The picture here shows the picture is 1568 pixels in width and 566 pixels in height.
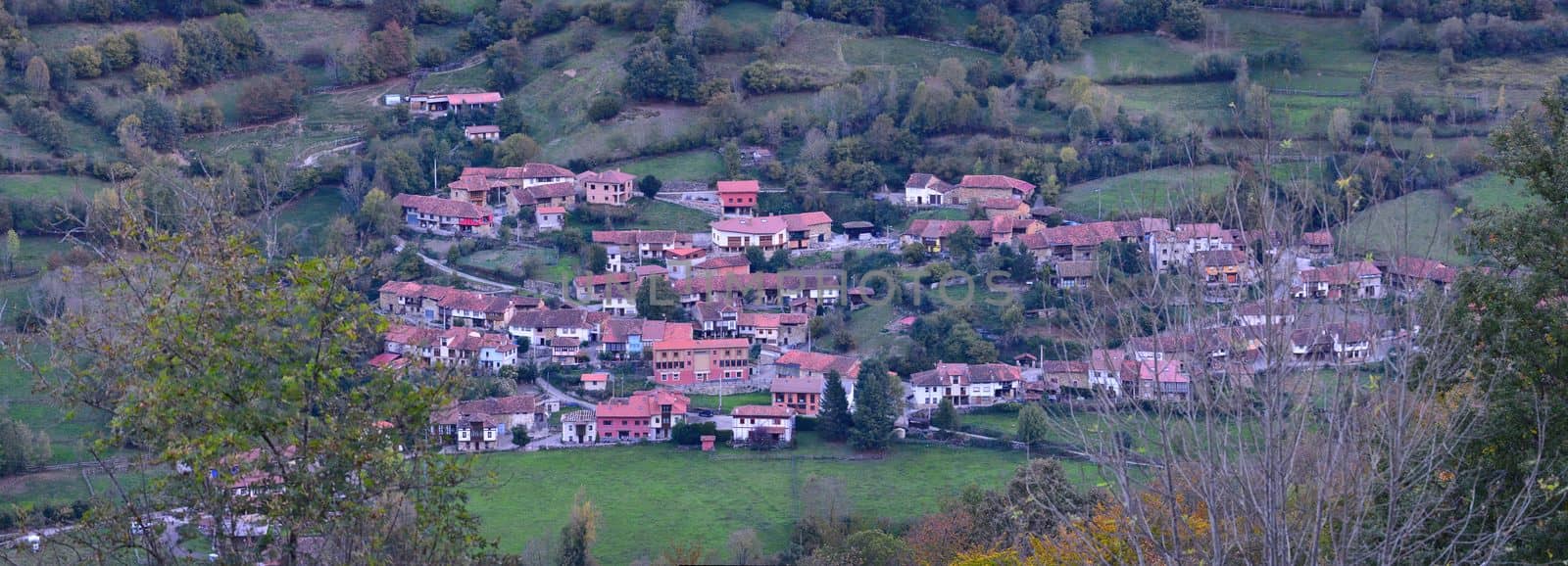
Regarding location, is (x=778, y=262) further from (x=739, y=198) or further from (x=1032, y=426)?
(x=1032, y=426)

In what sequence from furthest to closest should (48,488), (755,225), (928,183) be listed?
(928,183) → (755,225) → (48,488)

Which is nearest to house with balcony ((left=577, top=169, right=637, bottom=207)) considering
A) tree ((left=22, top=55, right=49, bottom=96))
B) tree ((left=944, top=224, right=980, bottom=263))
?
tree ((left=944, top=224, right=980, bottom=263))

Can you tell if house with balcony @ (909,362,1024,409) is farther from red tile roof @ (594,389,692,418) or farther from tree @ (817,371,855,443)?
red tile roof @ (594,389,692,418)

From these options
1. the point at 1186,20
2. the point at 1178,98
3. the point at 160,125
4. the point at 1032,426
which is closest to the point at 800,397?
the point at 1032,426

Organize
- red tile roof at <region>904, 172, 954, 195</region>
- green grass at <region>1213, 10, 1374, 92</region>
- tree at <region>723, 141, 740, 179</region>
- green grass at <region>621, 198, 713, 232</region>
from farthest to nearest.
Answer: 1. green grass at <region>1213, 10, 1374, 92</region>
2. tree at <region>723, 141, 740, 179</region>
3. red tile roof at <region>904, 172, 954, 195</region>
4. green grass at <region>621, 198, 713, 232</region>

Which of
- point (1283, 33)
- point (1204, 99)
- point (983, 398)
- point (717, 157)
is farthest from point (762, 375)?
point (1283, 33)

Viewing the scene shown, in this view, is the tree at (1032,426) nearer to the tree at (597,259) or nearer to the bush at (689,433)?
the bush at (689,433)

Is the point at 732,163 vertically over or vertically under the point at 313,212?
over
